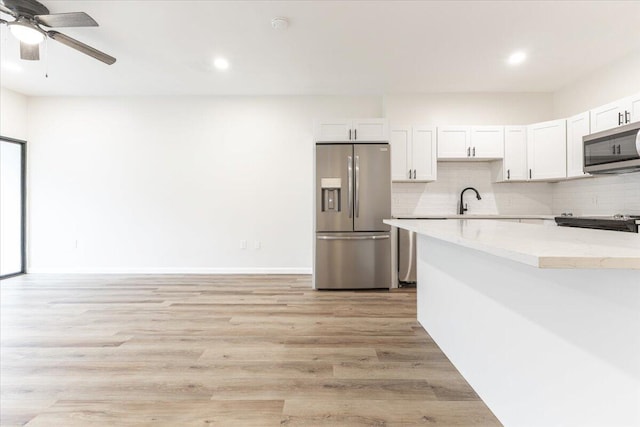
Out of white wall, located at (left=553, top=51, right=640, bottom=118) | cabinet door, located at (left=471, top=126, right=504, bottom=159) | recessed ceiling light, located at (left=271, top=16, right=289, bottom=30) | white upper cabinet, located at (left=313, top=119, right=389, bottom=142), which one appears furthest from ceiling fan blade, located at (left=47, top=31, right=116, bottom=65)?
white wall, located at (left=553, top=51, right=640, bottom=118)

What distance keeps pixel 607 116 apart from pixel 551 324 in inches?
141

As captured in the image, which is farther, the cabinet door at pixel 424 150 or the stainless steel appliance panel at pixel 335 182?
the cabinet door at pixel 424 150

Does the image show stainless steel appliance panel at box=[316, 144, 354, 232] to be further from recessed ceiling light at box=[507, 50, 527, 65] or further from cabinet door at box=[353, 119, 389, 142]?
recessed ceiling light at box=[507, 50, 527, 65]

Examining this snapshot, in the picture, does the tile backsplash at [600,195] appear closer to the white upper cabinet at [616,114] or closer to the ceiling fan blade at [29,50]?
the white upper cabinet at [616,114]

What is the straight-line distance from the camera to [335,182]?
408 cm

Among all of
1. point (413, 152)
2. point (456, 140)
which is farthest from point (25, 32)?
point (456, 140)

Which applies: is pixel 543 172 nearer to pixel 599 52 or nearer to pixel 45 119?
pixel 599 52

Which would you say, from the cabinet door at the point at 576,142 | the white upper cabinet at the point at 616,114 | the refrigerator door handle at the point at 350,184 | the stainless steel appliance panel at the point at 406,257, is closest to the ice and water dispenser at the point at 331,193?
the refrigerator door handle at the point at 350,184

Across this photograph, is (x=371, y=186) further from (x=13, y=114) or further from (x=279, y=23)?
(x=13, y=114)

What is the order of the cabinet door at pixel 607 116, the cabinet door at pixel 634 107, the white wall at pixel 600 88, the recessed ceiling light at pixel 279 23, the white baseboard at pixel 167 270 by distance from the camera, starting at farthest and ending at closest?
1. the white baseboard at pixel 167 270
2. the white wall at pixel 600 88
3. the cabinet door at pixel 607 116
4. the cabinet door at pixel 634 107
5. the recessed ceiling light at pixel 279 23

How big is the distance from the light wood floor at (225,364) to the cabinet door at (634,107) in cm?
291

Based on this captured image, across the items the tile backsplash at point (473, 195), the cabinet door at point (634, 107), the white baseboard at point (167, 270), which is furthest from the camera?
the white baseboard at point (167, 270)

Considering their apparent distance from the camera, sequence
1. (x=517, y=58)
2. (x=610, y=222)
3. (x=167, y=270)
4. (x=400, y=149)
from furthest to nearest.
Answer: (x=167, y=270)
(x=400, y=149)
(x=517, y=58)
(x=610, y=222)

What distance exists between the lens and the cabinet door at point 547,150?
159 inches
